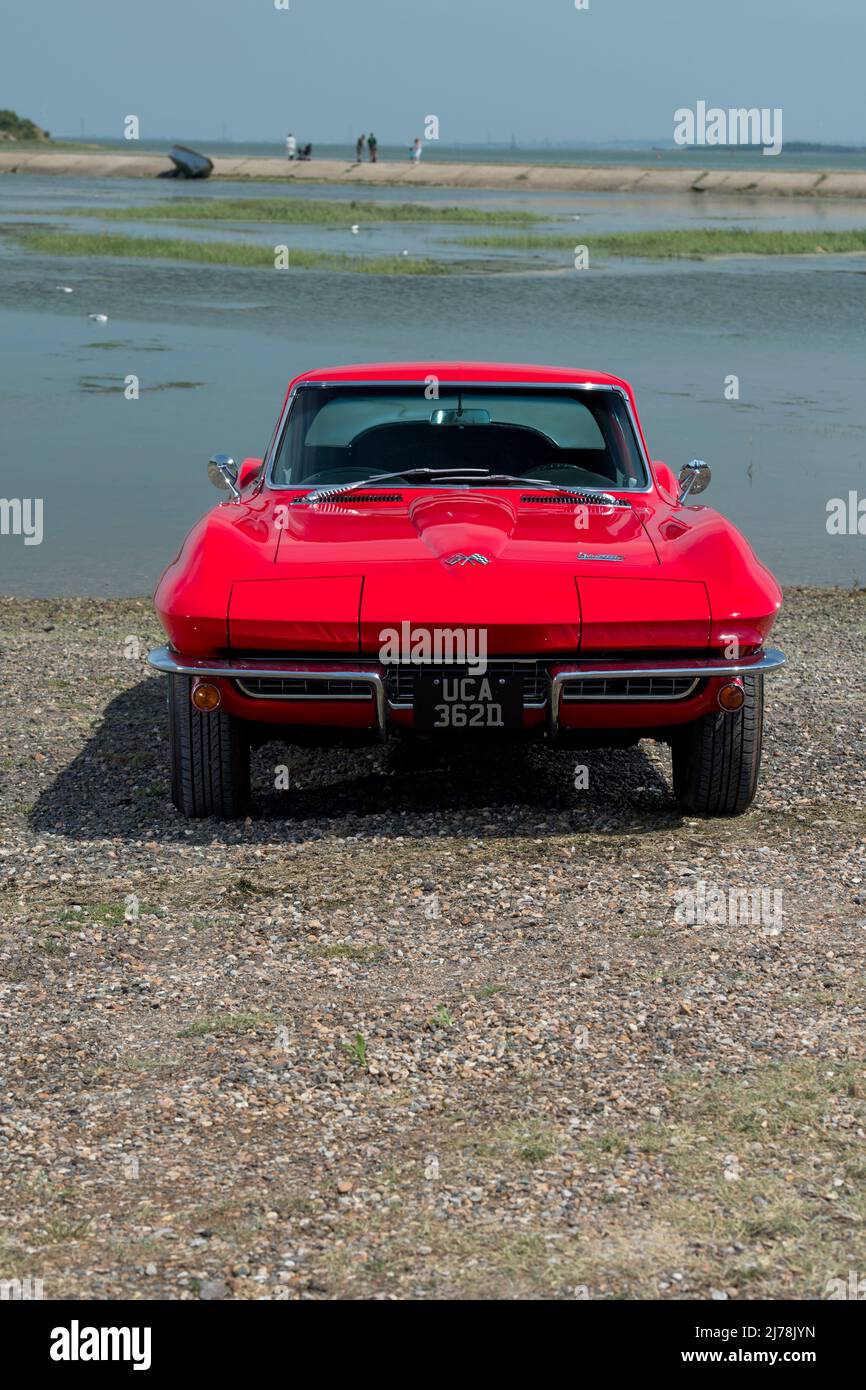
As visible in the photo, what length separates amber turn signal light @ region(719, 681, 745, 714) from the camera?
209 inches

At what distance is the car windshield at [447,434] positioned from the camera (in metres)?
6.72

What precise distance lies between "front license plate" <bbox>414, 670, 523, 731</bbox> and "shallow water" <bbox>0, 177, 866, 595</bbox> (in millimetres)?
5537

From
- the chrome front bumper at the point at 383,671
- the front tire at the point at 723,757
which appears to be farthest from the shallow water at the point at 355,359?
the front tire at the point at 723,757

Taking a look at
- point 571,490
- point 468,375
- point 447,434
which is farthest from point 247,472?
point 571,490

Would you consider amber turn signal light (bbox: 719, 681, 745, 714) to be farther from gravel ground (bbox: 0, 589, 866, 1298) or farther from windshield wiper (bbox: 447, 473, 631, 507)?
windshield wiper (bbox: 447, 473, 631, 507)

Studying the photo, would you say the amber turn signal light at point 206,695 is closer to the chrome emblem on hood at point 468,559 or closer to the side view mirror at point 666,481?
the chrome emblem on hood at point 468,559

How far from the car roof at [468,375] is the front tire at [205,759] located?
1965 mm

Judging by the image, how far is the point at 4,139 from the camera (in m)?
118

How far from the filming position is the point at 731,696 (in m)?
5.31

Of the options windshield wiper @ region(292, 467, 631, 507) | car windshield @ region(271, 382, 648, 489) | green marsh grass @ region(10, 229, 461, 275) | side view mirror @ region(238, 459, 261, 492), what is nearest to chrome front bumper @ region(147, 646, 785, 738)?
windshield wiper @ region(292, 467, 631, 507)

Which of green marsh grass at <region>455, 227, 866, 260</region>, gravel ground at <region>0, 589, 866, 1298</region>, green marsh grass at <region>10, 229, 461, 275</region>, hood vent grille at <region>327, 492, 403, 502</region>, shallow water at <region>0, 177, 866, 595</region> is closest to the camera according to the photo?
gravel ground at <region>0, 589, 866, 1298</region>

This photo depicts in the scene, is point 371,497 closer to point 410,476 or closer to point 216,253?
point 410,476
